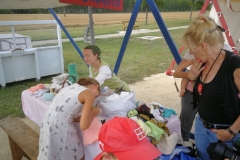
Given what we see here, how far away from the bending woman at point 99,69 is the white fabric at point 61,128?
73cm

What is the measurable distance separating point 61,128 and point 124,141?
2.85 feet

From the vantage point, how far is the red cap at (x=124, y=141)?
42.1 inches

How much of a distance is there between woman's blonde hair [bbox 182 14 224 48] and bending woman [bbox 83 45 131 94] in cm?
132

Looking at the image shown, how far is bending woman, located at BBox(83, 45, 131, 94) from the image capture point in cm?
256

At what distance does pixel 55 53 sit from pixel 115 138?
5.42 m

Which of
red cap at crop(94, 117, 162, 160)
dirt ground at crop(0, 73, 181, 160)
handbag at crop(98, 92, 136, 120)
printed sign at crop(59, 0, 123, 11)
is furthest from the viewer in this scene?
dirt ground at crop(0, 73, 181, 160)

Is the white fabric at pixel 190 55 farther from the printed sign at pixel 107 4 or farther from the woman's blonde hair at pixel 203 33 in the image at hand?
the printed sign at pixel 107 4

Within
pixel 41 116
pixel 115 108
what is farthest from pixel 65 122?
pixel 41 116

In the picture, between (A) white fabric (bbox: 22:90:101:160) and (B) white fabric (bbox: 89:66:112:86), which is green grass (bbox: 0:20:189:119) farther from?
(A) white fabric (bbox: 22:90:101:160)

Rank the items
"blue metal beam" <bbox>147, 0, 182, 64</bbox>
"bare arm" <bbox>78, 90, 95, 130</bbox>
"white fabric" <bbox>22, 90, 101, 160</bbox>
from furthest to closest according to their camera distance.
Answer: "white fabric" <bbox>22, 90, 101, 160</bbox>
"blue metal beam" <bbox>147, 0, 182, 64</bbox>
"bare arm" <bbox>78, 90, 95, 130</bbox>

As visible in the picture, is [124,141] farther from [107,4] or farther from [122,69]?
[122,69]

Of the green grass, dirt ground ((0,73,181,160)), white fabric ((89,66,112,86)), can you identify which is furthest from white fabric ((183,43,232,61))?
dirt ground ((0,73,181,160))

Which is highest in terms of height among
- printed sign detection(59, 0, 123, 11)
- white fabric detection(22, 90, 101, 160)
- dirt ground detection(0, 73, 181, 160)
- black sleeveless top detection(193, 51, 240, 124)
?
printed sign detection(59, 0, 123, 11)

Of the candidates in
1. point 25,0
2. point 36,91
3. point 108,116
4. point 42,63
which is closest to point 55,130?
point 108,116
